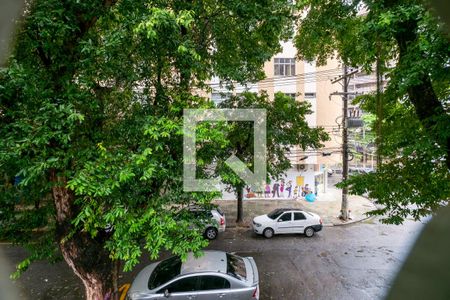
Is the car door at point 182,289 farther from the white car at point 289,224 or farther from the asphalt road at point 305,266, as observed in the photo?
the white car at point 289,224

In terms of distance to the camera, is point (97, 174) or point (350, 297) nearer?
point (97, 174)

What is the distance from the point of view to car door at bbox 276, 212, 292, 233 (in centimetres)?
1102

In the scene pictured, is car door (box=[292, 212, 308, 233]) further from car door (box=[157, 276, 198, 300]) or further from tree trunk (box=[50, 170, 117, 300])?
tree trunk (box=[50, 170, 117, 300])

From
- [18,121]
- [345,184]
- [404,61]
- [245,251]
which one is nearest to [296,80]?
[245,251]

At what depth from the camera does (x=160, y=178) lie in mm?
4352

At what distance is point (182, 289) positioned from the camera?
230 inches

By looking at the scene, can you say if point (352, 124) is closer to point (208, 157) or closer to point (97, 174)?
point (208, 157)

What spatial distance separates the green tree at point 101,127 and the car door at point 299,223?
7.31m

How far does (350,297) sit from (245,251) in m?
3.72

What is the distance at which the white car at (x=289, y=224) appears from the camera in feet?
36.1

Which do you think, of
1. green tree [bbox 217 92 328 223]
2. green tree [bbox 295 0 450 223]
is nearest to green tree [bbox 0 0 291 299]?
green tree [bbox 295 0 450 223]

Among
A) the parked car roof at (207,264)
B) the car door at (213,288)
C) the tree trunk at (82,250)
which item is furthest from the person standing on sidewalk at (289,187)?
the tree trunk at (82,250)

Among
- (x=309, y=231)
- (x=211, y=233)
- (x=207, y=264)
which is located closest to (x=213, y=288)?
(x=207, y=264)

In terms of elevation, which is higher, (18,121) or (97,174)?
(18,121)
